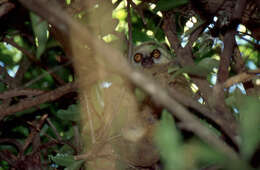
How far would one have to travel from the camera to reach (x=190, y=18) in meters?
2.20

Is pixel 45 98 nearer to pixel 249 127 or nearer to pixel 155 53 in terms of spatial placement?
pixel 249 127

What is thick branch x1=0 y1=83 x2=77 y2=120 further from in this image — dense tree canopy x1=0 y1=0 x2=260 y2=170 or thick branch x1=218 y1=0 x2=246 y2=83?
thick branch x1=218 y1=0 x2=246 y2=83

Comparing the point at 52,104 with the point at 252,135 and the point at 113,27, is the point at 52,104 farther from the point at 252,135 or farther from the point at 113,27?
the point at 252,135

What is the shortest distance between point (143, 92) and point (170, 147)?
753 mm

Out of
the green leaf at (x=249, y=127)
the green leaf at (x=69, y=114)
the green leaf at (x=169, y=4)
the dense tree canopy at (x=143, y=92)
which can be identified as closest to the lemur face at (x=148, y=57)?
the dense tree canopy at (x=143, y=92)

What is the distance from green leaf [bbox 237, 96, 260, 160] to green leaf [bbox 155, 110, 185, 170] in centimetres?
21

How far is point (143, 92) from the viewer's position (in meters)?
1.72

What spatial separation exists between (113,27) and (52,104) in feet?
4.02

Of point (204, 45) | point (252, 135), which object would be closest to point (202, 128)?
point (252, 135)

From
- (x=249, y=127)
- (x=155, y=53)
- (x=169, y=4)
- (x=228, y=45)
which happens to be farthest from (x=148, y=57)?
(x=249, y=127)

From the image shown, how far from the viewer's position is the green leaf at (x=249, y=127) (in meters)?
0.97

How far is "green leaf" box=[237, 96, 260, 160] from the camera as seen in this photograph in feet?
3.20

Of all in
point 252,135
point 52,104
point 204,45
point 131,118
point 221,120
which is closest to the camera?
point 252,135

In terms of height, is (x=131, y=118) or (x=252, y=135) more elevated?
(x=252, y=135)
